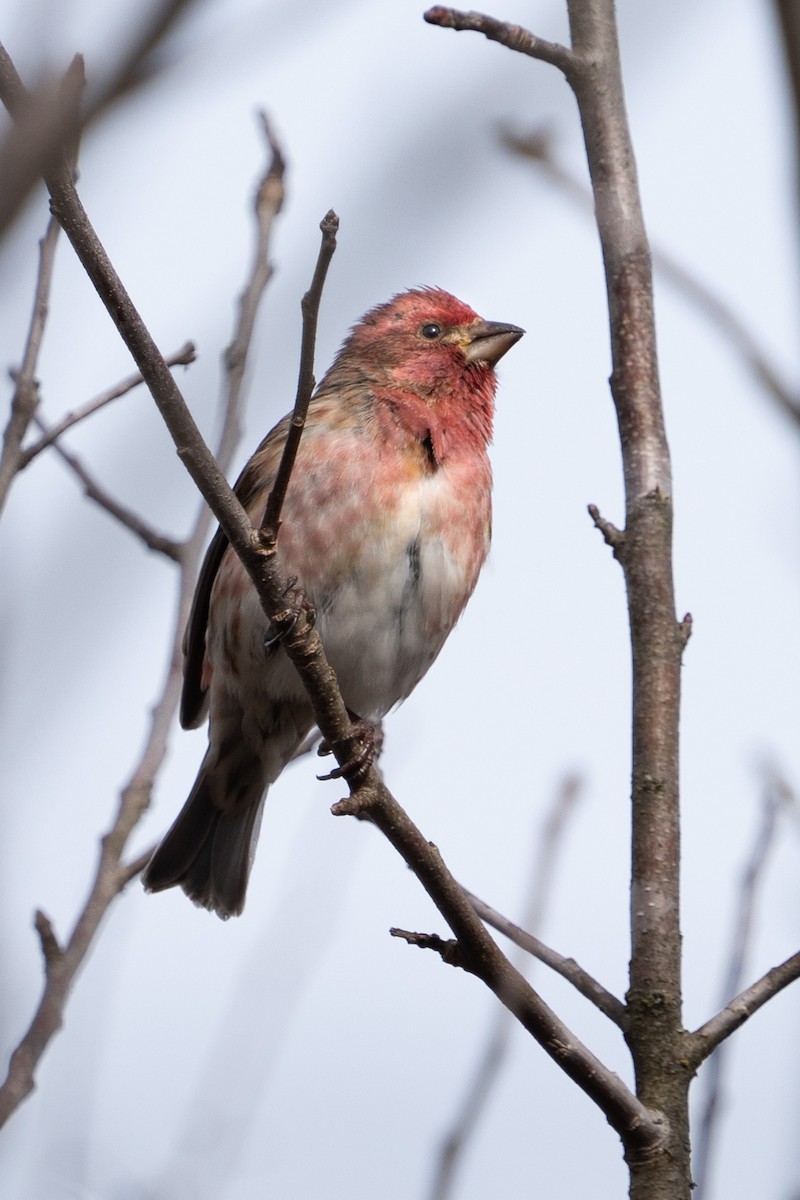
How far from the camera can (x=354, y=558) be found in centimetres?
689

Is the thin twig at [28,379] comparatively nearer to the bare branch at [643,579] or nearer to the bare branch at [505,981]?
the bare branch at [505,981]

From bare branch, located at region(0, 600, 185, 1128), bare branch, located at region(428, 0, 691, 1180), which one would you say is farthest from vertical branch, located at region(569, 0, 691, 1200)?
bare branch, located at region(0, 600, 185, 1128)

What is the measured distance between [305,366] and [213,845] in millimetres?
4538

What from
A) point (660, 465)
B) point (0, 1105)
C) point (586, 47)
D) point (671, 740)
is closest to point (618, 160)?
point (586, 47)

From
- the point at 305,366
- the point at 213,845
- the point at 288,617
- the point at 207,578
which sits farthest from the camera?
the point at 213,845

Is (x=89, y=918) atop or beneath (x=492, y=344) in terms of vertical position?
beneath

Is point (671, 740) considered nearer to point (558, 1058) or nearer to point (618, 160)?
point (558, 1058)

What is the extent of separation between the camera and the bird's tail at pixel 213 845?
26.3 ft

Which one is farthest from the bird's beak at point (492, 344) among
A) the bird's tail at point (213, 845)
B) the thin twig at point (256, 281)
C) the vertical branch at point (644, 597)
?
the vertical branch at point (644, 597)

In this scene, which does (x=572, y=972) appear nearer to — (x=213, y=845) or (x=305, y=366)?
(x=305, y=366)

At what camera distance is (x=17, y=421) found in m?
5.11

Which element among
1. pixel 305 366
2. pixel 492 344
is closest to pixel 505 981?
pixel 305 366

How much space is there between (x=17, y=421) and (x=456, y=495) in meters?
2.60

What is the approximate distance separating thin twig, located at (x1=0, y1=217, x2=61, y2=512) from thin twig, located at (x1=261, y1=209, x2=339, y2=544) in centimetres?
88
